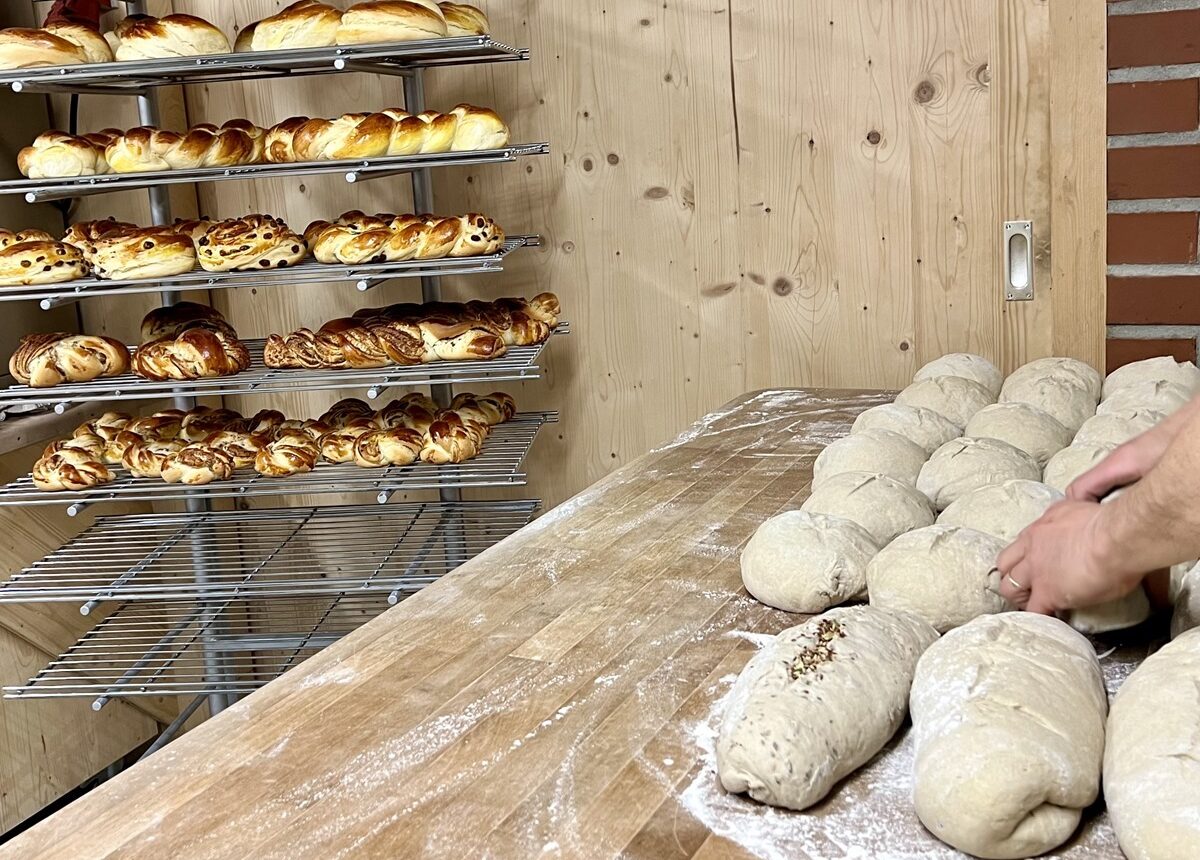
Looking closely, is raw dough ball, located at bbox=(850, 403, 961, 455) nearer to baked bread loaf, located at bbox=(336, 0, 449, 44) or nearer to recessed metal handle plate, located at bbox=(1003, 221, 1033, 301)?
recessed metal handle plate, located at bbox=(1003, 221, 1033, 301)

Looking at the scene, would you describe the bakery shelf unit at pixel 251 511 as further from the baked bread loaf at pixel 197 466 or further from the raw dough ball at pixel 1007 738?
the raw dough ball at pixel 1007 738

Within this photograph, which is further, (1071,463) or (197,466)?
(197,466)

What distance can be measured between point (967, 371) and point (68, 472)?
5.72ft

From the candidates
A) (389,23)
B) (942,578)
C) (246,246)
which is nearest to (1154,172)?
(942,578)

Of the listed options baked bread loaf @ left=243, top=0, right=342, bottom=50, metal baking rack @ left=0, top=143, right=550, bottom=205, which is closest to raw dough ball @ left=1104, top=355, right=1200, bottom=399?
metal baking rack @ left=0, top=143, right=550, bottom=205

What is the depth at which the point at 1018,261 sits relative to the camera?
2.41 metres

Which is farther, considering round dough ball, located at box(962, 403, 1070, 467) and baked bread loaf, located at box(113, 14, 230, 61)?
baked bread loaf, located at box(113, 14, 230, 61)

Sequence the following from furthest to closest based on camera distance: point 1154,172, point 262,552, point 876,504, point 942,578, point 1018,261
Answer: point 262,552, point 1018,261, point 1154,172, point 876,504, point 942,578

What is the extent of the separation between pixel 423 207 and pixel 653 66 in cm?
58

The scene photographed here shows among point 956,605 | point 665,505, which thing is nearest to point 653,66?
point 665,505

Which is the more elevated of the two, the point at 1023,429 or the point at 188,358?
the point at 188,358

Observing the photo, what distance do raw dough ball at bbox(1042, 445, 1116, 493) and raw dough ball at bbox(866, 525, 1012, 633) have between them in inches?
9.2

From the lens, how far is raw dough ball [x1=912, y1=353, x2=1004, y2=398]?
2.08 meters

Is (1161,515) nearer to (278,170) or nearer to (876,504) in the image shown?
(876,504)
